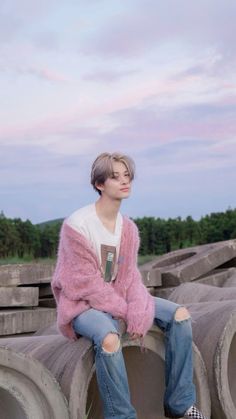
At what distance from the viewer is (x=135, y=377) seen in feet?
14.5

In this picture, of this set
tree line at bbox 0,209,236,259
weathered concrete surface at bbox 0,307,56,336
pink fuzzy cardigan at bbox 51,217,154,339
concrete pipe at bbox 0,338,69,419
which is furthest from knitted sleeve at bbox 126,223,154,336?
tree line at bbox 0,209,236,259

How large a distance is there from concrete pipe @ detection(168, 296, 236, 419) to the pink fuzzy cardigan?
61 centimetres

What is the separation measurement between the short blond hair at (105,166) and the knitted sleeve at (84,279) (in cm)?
30

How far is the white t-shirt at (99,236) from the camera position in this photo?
12.8 ft

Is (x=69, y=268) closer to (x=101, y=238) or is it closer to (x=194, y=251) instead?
(x=101, y=238)

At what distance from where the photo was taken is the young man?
3734 mm

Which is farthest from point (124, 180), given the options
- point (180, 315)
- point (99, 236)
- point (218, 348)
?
point (218, 348)

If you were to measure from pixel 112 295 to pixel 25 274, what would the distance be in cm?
382

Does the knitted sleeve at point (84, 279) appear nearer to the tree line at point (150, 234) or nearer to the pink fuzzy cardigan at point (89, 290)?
the pink fuzzy cardigan at point (89, 290)

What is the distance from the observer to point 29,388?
3.75m

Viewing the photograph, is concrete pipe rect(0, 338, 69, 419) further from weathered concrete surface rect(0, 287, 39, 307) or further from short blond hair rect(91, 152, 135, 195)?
weathered concrete surface rect(0, 287, 39, 307)

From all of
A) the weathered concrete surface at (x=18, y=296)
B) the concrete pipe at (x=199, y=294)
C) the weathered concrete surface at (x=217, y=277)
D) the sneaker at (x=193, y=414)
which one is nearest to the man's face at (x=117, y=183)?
the sneaker at (x=193, y=414)

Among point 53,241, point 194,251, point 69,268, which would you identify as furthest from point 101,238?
point 53,241

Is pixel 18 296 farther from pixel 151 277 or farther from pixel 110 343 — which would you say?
pixel 110 343
